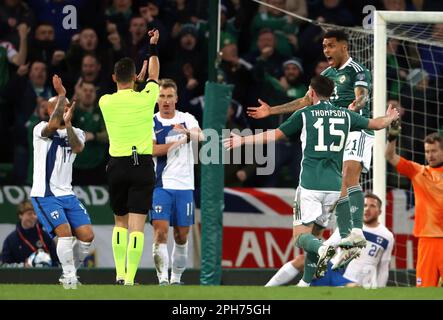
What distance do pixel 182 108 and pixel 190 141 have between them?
4.15 m

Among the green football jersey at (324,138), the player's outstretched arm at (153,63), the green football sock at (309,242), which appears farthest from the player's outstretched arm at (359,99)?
the player's outstretched arm at (153,63)

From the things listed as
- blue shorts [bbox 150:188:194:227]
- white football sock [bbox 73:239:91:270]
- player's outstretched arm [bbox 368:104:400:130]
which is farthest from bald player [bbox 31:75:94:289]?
player's outstretched arm [bbox 368:104:400:130]

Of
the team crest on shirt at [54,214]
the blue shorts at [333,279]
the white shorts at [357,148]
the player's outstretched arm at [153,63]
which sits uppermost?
the player's outstretched arm at [153,63]

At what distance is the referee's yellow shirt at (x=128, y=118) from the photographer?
43.3ft

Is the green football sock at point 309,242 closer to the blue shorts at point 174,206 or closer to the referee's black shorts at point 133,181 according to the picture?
the referee's black shorts at point 133,181

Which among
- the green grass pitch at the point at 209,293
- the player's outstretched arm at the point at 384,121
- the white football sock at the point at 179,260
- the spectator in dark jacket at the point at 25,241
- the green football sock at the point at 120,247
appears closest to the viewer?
the green grass pitch at the point at 209,293

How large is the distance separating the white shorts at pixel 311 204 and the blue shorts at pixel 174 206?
6.99 ft

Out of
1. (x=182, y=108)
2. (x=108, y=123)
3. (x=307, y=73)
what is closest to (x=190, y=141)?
(x=108, y=123)

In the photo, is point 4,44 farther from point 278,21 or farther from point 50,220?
point 50,220

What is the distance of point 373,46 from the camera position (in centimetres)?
1692

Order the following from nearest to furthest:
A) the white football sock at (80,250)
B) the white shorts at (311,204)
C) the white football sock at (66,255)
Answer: the white shorts at (311,204), the white football sock at (66,255), the white football sock at (80,250)

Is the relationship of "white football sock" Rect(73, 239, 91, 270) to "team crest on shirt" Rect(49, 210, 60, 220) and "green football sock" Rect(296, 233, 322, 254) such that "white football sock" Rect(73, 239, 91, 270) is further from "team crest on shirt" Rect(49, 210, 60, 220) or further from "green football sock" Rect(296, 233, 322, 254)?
"green football sock" Rect(296, 233, 322, 254)

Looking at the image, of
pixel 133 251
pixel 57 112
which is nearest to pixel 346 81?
pixel 133 251

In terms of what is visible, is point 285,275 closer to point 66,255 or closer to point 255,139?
point 255,139
